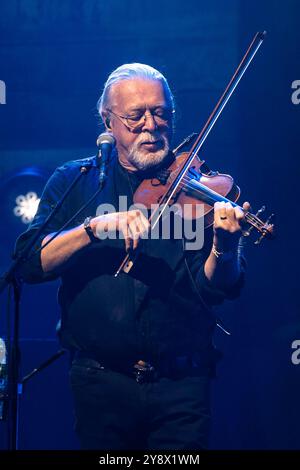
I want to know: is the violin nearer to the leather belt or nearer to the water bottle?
the leather belt

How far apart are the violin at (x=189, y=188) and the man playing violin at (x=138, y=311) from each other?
2.1 inches

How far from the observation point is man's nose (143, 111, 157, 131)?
246 cm

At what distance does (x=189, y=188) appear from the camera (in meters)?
2.37

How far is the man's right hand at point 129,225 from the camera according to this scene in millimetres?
2086

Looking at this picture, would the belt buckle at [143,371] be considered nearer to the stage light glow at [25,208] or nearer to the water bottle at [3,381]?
the water bottle at [3,381]

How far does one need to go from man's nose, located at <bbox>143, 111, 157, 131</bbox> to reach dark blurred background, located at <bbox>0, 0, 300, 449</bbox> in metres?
1.39

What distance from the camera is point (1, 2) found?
3979mm

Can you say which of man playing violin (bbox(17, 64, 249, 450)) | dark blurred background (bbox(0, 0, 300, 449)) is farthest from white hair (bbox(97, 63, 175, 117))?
dark blurred background (bbox(0, 0, 300, 449))

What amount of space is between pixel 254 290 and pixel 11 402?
187 cm

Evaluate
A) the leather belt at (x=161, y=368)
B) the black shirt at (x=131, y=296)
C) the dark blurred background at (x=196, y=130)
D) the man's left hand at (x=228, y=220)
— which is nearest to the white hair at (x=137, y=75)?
the black shirt at (x=131, y=296)

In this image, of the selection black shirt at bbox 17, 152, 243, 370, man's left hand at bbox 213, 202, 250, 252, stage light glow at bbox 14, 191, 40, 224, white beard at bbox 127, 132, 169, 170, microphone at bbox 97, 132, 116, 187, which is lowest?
black shirt at bbox 17, 152, 243, 370

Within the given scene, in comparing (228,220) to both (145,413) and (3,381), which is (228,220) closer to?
(145,413)

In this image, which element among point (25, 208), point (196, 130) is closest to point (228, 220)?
point (196, 130)

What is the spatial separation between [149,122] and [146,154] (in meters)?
0.12
